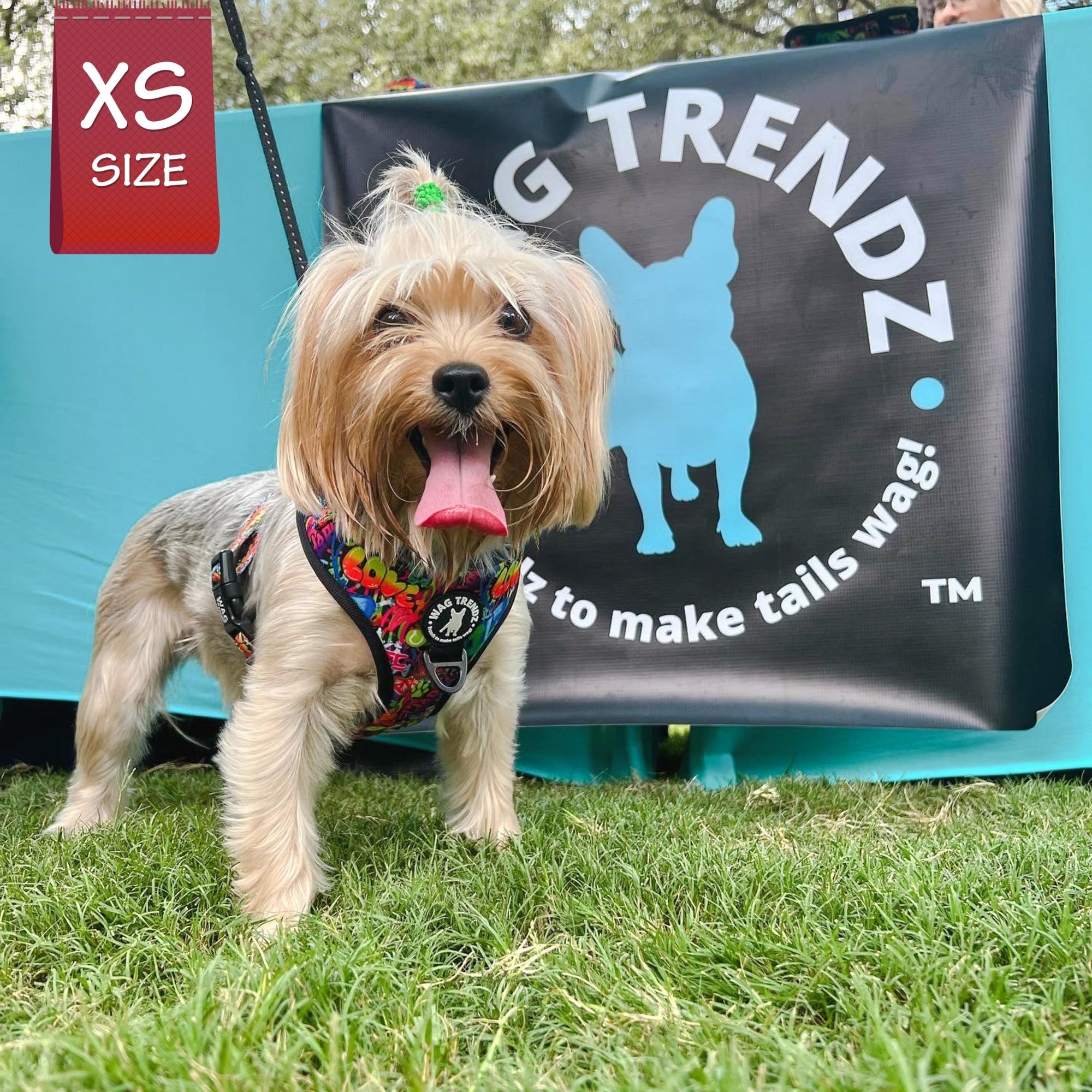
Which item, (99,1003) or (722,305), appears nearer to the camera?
(99,1003)

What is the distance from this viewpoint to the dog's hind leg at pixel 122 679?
3260 mm

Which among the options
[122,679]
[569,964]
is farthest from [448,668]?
[122,679]

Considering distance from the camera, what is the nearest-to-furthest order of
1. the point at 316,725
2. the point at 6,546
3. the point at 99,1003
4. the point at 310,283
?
the point at 99,1003
the point at 310,283
the point at 316,725
the point at 6,546

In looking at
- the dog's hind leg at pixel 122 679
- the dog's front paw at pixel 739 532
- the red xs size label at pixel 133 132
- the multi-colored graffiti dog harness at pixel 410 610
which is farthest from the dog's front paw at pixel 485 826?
the red xs size label at pixel 133 132

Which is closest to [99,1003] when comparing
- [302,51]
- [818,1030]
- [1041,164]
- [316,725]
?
[316,725]

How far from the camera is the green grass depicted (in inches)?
56.5

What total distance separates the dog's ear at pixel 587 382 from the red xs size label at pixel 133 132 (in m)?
2.18

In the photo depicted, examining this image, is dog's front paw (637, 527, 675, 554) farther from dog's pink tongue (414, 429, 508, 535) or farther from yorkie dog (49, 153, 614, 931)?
dog's pink tongue (414, 429, 508, 535)

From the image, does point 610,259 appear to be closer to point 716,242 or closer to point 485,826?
point 716,242

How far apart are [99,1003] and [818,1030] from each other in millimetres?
1274

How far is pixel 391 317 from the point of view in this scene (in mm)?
2258

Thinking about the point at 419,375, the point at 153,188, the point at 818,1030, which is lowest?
the point at 818,1030

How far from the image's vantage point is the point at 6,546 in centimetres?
428

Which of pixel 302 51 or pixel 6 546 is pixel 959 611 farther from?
pixel 302 51
